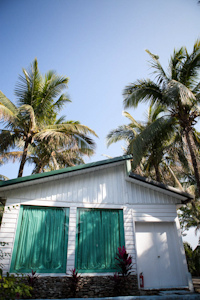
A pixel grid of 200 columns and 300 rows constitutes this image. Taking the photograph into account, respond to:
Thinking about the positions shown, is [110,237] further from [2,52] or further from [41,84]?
[41,84]

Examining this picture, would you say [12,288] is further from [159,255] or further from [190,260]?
[190,260]

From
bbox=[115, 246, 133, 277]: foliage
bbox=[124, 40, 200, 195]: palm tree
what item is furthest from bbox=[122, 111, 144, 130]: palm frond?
bbox=[115, 246, 133, 277]: foliage

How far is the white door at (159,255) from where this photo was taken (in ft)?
21.0

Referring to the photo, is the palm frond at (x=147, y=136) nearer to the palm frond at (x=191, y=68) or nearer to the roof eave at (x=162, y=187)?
the roof eave at (x=162, y=187)

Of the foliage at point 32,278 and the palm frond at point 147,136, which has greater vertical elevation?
the palm frond at point 147,136

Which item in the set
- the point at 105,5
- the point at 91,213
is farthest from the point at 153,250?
the point at 105,5

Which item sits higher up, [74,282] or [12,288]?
[12,288]

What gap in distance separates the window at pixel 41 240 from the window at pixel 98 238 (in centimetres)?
51

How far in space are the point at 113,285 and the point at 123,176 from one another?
3.58 meters

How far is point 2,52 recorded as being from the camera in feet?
22.8

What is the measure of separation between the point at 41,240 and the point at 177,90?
24.4 ft

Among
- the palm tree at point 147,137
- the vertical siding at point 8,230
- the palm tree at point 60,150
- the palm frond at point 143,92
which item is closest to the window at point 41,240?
the vertical siding at point 8,230

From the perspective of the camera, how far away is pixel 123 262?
19.7 feet

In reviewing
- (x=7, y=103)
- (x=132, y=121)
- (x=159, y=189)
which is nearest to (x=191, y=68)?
(x=132, y=121)
